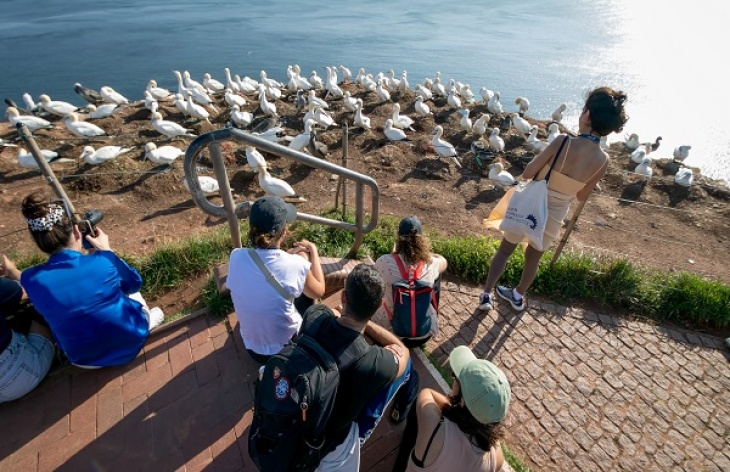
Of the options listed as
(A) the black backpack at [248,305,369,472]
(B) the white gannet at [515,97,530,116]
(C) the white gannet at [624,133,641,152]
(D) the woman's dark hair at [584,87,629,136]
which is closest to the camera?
(A) the black backpack at [248,305,369,472]

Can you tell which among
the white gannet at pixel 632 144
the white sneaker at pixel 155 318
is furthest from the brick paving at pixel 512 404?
the white gannet at pixel 632 144

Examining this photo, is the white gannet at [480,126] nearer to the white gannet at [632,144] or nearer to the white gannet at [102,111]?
the white gannet at [632,144]

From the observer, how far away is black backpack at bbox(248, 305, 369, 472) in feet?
5.75

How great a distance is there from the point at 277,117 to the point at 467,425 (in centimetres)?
1204

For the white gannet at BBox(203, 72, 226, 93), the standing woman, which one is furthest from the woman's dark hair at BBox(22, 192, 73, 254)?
the white gannet at BBox(203, 72, 226, 93)

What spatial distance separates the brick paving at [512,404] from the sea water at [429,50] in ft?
41.8

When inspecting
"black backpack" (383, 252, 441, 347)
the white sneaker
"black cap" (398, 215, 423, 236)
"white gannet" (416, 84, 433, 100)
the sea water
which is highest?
"black cap" (398, 215, 423, 236)

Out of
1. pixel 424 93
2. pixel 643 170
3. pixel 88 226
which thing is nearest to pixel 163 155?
pixel 88 226

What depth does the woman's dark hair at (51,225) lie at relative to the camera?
2.64 m

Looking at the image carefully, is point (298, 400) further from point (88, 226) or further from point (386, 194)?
point (386, 194)

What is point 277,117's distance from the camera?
1265 centimetres

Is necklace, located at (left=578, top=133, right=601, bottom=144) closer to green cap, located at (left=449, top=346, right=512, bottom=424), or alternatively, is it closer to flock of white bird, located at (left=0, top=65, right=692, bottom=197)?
green cap, located at (left=449, top=346, right=512, bottom=424)

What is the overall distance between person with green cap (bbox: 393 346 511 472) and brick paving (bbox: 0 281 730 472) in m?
0.74

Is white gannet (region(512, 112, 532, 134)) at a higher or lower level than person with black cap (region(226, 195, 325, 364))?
lower
